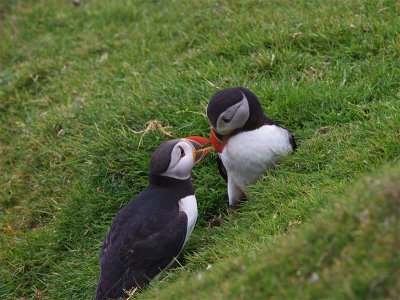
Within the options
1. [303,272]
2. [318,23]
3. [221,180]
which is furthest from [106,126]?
[303,272]

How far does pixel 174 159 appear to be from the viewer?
5.21 metres

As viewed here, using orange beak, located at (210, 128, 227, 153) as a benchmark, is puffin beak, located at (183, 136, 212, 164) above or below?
below

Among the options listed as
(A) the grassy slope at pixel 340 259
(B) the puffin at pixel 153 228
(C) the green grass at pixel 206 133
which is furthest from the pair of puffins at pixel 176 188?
(A) the grassy slope at pixel 340 259

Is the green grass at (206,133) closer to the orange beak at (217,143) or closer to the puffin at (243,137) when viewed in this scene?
the puffin at (243,137)

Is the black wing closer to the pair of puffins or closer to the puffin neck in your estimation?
the pair of puffins

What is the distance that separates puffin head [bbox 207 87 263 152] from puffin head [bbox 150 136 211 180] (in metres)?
0.27

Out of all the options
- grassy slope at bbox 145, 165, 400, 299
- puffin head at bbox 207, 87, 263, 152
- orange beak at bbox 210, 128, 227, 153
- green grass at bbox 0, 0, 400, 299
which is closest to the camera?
grassy slope at bbox 145, 165, 400, 299

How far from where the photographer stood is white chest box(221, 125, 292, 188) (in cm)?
519

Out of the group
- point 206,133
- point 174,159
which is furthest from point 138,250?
point 206,133

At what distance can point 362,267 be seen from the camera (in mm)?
3049

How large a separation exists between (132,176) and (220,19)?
2.55 metres

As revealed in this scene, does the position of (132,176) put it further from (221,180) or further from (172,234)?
(172,234)

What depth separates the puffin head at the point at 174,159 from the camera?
5184mm

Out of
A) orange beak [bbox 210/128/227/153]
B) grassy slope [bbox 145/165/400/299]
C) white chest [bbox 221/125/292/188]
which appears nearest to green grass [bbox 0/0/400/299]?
grassy slope [bbox 145/165/400/299]
